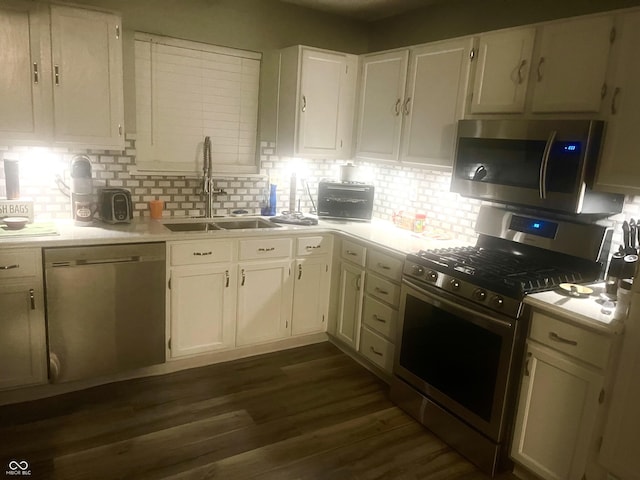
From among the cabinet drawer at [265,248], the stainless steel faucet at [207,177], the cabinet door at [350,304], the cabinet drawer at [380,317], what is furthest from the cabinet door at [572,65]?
the stainless steel faucet at [207,177]

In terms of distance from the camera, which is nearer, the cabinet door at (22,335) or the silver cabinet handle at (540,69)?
the silver cabinet handle at (540,69)

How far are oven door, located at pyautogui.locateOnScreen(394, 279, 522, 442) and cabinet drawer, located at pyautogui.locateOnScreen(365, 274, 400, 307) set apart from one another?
16cm

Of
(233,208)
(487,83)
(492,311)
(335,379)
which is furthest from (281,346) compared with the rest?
(487,83)

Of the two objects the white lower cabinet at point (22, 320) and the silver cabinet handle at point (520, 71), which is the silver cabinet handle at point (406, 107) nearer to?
the silver cabinet handle at point (520, 71)

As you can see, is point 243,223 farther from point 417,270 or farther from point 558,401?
point 558,401

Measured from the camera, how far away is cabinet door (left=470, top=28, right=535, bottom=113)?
262cm

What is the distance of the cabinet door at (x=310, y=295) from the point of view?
3.62 metres

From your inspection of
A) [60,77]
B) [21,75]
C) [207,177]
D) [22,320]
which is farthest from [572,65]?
[22,320]

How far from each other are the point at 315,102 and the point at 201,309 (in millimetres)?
1821

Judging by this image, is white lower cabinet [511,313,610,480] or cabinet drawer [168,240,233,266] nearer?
white lower cabinet [511,313,610,480]

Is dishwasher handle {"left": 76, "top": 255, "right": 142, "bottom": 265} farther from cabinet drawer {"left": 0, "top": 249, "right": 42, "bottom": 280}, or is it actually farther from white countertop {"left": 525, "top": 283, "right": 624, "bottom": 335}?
white countertop {"left": 525, "top": 283, "right": 624, "bottom": 335}

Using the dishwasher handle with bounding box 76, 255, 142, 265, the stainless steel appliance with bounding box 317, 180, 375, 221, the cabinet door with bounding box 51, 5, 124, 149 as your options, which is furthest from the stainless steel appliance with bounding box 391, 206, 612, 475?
the cabinet door with bounding box 51, 5, 124, 149

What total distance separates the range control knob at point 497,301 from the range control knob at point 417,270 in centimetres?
52
